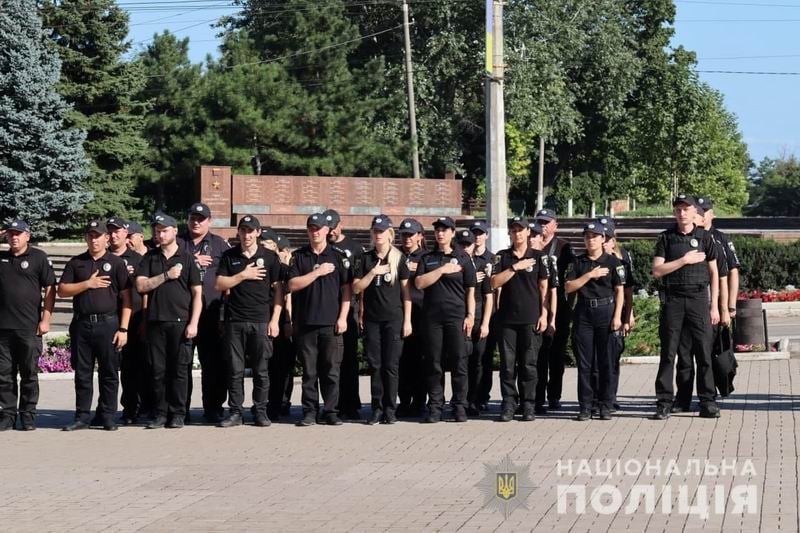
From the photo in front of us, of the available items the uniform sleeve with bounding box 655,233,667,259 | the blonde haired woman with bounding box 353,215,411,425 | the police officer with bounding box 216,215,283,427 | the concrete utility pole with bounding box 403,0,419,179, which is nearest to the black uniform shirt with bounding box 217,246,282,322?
the police officer with bounding box 216,215,283,427

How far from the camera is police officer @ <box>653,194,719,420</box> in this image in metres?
11.8

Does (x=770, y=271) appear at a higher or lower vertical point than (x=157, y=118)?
lower

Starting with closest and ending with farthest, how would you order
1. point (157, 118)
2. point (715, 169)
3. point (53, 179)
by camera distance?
point (53, 179), point (157, 118), point (715, 169)

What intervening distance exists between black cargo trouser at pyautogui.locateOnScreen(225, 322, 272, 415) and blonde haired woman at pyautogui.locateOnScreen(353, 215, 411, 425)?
944 mm

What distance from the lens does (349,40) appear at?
164 feet

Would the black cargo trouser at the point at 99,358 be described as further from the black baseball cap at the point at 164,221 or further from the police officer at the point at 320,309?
the police officer at the point at 320,309

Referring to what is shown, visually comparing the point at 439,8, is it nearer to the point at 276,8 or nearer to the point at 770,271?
the point at 276,8

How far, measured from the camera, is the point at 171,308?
1210 cm

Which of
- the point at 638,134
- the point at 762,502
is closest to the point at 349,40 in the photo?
the point at 638,134

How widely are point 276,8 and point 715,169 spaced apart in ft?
116

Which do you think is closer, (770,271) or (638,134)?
(770,271)

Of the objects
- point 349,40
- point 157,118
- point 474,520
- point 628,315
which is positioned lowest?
point 474,520

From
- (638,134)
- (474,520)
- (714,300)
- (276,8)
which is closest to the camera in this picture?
Result: (474,520)

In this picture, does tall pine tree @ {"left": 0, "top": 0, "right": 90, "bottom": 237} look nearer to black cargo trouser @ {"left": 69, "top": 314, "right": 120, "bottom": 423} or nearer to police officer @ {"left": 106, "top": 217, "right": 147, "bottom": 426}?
police officer @ {"left": 106, "top": 217, "right": 147, "bottom": 426}
